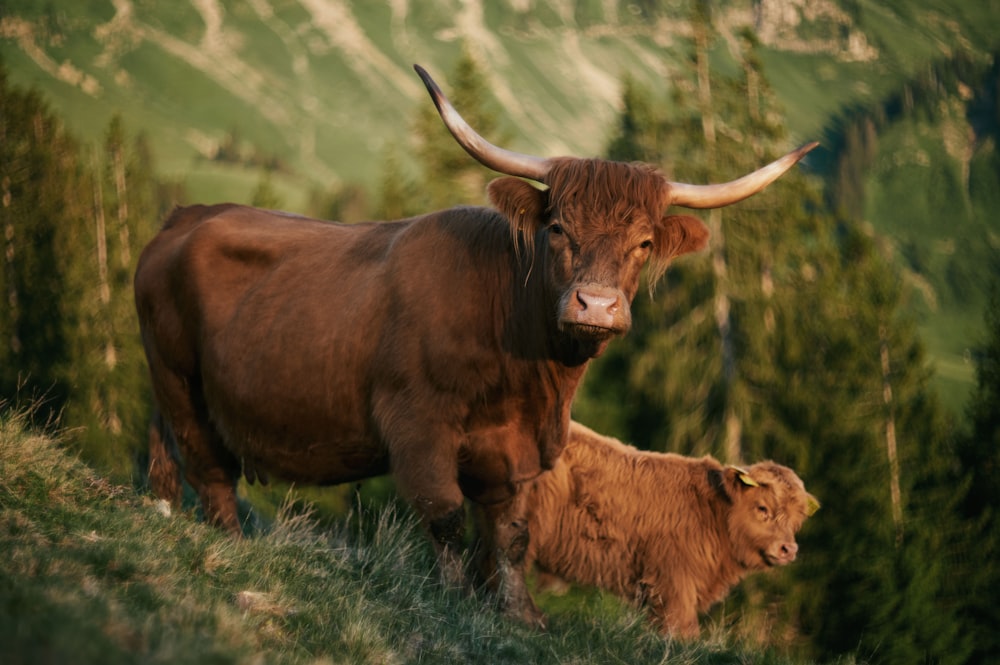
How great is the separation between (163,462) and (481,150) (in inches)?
139

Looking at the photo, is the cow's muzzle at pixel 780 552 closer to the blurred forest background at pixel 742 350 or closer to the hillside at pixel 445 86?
the blurred forest background at pixel 742 350

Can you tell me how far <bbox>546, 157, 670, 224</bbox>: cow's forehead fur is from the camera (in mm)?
5895

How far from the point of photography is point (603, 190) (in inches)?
234

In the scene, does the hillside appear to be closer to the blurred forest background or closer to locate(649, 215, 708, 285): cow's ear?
the blurred forest background

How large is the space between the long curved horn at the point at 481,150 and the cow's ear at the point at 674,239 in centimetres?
74

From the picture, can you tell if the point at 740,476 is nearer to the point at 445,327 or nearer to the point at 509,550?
the point at 509,550

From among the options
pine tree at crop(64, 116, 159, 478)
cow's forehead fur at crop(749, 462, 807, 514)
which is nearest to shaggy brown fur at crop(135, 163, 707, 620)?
cow's forehead fur at crop(749, 462, 807, 514)

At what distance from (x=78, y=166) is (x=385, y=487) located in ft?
90.8

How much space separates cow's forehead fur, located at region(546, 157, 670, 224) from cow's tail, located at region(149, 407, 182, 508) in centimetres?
361

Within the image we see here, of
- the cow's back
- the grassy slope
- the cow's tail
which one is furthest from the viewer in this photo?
the cow's tail

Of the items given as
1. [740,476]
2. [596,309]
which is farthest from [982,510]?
[596,309]

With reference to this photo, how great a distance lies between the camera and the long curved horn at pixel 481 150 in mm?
6152

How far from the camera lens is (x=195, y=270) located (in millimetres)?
7492

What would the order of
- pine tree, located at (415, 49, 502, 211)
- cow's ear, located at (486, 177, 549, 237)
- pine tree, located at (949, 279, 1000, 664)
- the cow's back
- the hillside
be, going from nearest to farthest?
cow's ear, located at (486, 177, 549, 237) < the cow's back < pine tree, located at (949, 279, 1000, 664) < pine tree, located at (415, 49, 502, 211) < the hillside
